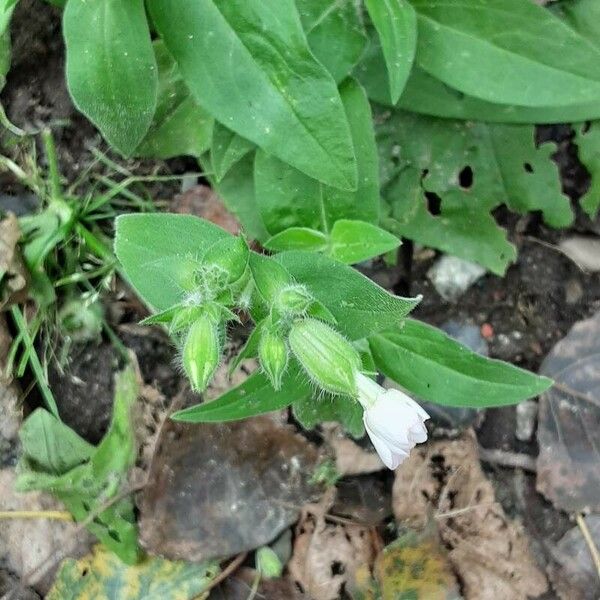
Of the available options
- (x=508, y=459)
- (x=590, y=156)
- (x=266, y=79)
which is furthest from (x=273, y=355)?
(x=590, y=156)

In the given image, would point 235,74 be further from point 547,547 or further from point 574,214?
point 547,547

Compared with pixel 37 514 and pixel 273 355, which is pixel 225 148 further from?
pixel 37 514

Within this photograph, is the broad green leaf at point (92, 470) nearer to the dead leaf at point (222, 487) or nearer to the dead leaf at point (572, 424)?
the dead leaf at point (222, 487)

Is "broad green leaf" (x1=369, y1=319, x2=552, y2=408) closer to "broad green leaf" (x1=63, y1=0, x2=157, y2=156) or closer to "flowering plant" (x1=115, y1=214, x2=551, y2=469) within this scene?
"flowering plant" (x1=115, y1=214, x2=551, y2=469)

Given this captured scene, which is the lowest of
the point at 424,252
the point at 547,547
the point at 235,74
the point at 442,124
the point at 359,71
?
the point at 547,547

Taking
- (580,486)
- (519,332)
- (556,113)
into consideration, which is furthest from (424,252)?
(580,486)
